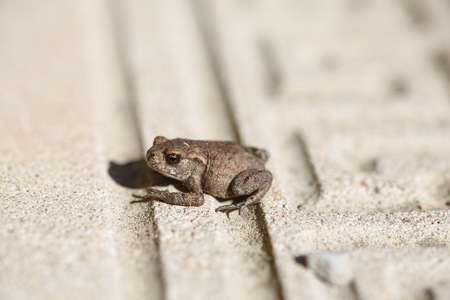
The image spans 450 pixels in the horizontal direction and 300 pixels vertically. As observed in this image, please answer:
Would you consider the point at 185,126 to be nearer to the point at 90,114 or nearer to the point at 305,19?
the point at 90,114

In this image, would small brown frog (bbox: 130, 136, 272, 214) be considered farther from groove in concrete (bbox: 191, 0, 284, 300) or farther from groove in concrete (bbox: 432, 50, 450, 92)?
groove in concrete (bbox: 432, 50, 450, 92)

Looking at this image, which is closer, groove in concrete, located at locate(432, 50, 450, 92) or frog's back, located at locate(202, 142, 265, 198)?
frog's back, located at locate(202, 142, 265, 198)

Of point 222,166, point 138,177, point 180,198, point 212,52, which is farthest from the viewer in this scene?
point 212,52

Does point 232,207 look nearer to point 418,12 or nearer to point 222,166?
point 222,166

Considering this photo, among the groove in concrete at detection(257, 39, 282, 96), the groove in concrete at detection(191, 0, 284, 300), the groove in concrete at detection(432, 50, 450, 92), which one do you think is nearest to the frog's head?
the groove in concrete at detection(191, 0, 284, 300)

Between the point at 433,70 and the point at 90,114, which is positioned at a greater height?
the point at 90,114

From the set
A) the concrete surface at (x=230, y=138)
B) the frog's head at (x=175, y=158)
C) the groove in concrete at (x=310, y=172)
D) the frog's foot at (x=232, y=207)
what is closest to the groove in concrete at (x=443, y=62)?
the concrete surface at (x=230, y=138)

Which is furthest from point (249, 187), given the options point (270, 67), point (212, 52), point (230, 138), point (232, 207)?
point (212, 52)

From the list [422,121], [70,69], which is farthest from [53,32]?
[422,121]
